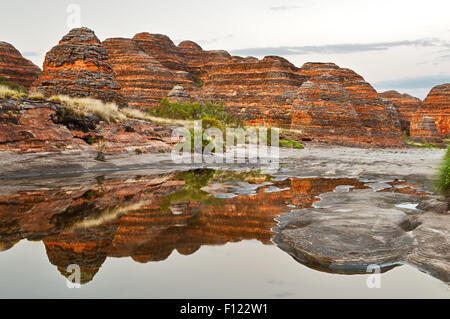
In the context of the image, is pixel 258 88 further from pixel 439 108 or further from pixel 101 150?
pixel 439 108

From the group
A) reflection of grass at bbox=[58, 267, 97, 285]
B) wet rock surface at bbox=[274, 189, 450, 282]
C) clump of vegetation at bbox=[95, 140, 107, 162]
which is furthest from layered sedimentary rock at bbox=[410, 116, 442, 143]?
reflection of grass at bbox=[58, 267, 97, 285]

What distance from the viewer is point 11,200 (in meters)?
9.38

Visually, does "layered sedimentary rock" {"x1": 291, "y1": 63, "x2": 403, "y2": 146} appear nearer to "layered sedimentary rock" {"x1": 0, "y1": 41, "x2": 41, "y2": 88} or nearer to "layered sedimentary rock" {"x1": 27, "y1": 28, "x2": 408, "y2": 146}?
"layered sedimentary rock" {"x1": 27, "y1": 28, "x2": 408, "y2": 146}

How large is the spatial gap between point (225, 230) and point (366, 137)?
149ft

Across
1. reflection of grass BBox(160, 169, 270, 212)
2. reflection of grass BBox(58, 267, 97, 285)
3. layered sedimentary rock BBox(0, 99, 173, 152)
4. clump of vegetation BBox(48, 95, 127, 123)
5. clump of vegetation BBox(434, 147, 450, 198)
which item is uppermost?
clump of vegetation BBox(48, 95, 127, 123)

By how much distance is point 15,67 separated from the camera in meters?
54.6

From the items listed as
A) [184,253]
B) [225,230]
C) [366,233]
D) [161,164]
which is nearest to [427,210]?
[366,233]

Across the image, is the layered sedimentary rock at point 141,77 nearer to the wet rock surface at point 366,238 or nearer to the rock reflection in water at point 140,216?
the rock reflection in water at point 140,216

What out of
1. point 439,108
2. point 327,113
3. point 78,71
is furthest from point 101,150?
point 439,108

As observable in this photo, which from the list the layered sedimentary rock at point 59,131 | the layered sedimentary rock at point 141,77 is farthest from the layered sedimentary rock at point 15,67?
the layered sedimentary rock at point 59,131

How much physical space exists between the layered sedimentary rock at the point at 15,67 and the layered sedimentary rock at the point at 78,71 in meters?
32.7

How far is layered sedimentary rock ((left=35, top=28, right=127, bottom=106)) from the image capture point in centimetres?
2339

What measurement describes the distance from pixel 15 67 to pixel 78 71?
125 ft

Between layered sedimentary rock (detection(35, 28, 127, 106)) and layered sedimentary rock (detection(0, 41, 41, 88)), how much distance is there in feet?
107
